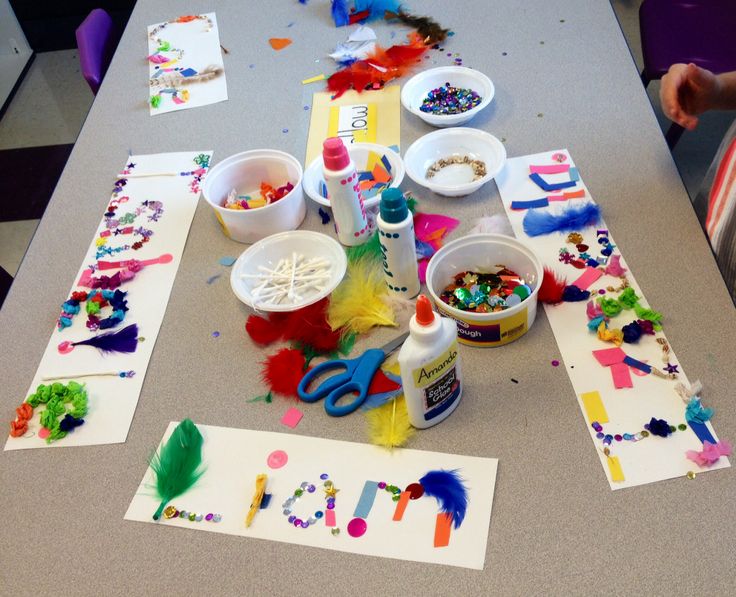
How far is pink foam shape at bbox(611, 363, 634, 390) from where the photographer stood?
2.87 ft

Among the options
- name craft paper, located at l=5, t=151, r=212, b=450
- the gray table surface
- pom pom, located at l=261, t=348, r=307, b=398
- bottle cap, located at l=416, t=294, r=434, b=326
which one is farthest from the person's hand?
name craft paper, located at l=5, t=151, r=212, b=450

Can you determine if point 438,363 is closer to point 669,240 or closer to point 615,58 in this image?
point 669,240

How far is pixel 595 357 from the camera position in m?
0.91

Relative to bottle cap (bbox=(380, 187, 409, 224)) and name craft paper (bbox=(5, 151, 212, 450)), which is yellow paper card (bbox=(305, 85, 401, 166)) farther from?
bottle cap (bbox=(380, 187, 409, 224))

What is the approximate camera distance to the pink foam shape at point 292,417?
2.93 feet

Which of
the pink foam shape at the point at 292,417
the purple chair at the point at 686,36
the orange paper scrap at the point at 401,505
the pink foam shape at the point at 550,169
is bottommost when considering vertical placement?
the purple chair at the point at 686,36

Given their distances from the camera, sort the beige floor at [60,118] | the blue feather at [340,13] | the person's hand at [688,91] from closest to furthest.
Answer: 1. the person's hand at [688,91]
2. the blue feather at [340,13]
3. the beige floor at [60,118]

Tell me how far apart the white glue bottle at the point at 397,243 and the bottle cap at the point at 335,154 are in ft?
0.41

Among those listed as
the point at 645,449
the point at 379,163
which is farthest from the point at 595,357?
the point at 379,163

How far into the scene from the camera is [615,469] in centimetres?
79

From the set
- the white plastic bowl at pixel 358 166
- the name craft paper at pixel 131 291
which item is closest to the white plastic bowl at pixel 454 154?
the white plastic bowl at pixel 358 166

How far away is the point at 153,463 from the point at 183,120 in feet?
2.86

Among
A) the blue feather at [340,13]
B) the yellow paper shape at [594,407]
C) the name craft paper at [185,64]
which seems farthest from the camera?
the blue feather at [340,13]

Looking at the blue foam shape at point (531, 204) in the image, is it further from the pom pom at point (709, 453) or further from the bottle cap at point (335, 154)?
the pom pom at point (709, 453)
